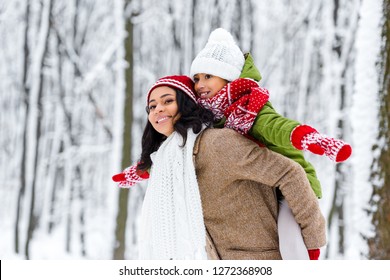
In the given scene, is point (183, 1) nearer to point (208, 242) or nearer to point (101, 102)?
point (101, 102)

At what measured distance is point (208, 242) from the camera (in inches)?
110

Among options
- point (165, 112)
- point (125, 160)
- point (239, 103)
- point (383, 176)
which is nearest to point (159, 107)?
point (165, 112)

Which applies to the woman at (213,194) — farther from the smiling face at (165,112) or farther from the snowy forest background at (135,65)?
the snowy forest background at (135,65)

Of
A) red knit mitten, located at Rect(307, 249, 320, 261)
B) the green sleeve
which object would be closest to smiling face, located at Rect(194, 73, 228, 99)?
the green sleeve

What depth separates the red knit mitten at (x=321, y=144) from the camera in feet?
7.72

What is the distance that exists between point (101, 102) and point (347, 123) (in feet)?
28.0

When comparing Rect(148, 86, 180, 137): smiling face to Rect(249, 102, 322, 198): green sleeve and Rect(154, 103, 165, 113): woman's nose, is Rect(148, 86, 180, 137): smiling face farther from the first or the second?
Rect(249, 102, 322, 198): green sleeve

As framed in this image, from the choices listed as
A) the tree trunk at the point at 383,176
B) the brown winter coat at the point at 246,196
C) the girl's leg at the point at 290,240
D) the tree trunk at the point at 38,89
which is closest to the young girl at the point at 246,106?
the brown winter coat at the point at 246,196

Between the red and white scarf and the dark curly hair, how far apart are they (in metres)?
0.07

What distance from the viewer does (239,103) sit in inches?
107

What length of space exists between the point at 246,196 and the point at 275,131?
15.9 inches

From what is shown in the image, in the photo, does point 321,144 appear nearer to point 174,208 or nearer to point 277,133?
point 277,133

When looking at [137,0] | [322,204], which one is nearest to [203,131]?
[137,0]

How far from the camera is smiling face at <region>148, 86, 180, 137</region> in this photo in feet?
9.47
